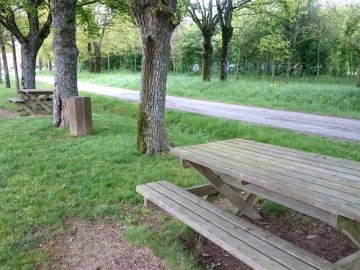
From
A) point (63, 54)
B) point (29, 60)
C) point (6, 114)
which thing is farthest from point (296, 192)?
point (29, 60)

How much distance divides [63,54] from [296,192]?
751cm

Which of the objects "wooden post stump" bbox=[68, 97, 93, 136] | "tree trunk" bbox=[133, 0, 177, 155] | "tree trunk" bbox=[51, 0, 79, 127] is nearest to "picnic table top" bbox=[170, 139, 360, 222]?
"tree trunk" bbox=[133, 0, 177, 155]

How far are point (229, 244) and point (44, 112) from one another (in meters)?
11.4

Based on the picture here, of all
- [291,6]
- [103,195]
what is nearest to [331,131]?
[103,195]

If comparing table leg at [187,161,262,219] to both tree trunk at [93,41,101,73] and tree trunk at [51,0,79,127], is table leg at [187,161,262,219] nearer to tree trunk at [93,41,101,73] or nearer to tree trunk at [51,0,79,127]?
tree trunk at [51,0,79,127]

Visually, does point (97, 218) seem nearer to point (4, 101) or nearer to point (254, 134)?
point (254, 134)

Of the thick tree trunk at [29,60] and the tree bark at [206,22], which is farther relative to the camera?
the tree bark at [206,22]

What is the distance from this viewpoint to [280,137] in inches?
315

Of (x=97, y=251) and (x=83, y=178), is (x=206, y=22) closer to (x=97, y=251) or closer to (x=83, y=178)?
(x=83, y=178)

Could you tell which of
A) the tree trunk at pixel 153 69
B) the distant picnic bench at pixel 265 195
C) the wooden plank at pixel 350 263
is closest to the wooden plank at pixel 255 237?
the distant picnic bench at pixel 265 195

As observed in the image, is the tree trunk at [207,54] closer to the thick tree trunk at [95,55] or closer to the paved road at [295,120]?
the paved road at [295,120]

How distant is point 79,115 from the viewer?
798 cm

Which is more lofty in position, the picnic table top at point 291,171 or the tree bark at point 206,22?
the tree bark at point 206,22

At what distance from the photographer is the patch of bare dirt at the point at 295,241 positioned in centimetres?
337
